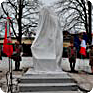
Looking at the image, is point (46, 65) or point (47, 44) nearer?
point (46, 65)

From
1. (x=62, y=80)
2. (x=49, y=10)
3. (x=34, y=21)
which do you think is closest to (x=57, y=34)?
(x=49, y=10)

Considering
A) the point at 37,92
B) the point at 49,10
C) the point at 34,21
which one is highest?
the point at 34,21

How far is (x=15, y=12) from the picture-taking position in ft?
80.1

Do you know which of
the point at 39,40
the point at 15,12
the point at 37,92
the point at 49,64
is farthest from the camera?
the point at 15,12

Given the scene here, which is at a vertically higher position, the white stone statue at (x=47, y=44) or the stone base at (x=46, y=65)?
the white stone statue at (x=47, y=44)

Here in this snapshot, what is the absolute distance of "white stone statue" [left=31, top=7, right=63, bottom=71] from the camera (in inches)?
257

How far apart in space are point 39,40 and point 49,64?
101 cm

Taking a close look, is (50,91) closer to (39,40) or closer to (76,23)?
(39,40)

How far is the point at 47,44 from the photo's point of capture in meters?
6.96

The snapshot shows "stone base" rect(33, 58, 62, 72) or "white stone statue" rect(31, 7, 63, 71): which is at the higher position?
"white stone statue" rect(31, 7, 63, 71)

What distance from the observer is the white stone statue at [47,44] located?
6527mm

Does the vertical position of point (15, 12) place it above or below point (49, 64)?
above

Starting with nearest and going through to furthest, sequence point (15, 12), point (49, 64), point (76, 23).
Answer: point (49, 64) → point (76, 23) → point (15, 12)

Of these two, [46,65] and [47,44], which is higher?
[47,44]
